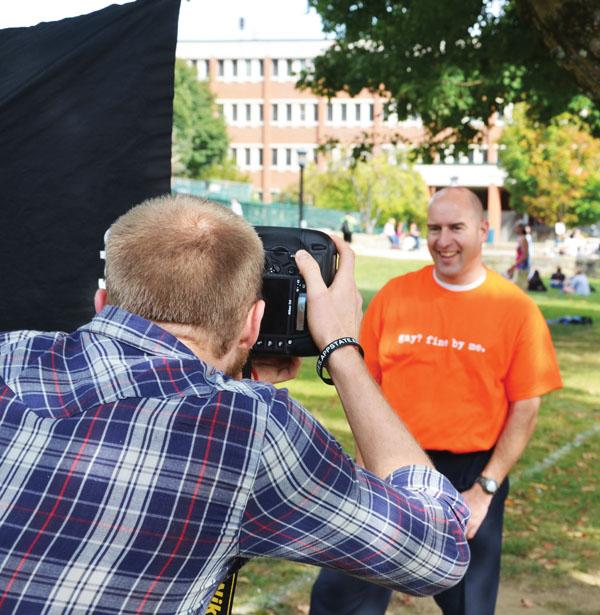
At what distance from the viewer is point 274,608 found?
530 centimetres

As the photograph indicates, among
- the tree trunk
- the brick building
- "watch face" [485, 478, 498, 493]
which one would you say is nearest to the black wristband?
"watch face" [485, 478, 498, 493]

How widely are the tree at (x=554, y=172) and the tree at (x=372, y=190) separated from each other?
31.4 ft

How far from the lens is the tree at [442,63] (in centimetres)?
1363

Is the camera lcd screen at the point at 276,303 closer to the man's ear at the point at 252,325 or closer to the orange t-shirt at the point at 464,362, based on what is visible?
the man's ear at the point at 252,325

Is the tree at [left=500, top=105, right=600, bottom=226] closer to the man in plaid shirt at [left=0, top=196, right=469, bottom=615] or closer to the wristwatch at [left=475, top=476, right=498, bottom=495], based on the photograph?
the wristwatch at [left=475, top=476, right=498, bottom=495]

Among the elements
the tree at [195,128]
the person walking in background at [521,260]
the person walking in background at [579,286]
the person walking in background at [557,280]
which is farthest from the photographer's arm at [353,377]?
the tree at [195,128]

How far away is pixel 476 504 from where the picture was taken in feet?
12.9

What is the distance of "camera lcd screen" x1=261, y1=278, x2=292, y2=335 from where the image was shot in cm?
195

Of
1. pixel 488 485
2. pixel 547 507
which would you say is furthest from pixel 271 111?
pixel 488 485

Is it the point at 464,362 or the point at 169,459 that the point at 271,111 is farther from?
the point at 169,459

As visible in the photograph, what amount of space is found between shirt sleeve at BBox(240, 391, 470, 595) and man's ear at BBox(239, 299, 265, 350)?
129 millimetres

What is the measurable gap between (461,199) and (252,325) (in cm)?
275

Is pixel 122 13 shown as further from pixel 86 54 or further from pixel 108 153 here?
pixel 108 153

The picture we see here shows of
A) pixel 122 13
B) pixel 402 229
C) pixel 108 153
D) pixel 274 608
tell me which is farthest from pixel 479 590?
pixel 402 229
